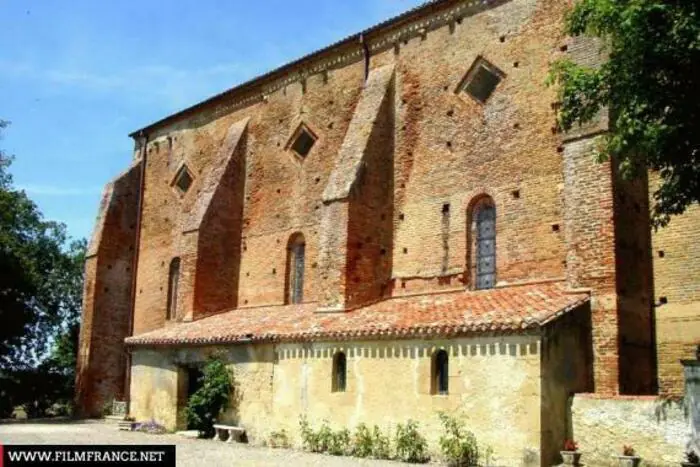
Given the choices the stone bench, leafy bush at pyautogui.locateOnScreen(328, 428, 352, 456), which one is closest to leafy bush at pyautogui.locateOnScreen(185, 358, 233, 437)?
the stone bench

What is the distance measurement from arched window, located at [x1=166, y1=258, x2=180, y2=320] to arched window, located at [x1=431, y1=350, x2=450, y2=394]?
14312 millimetres

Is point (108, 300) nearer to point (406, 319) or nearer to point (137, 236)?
point (137, 236)

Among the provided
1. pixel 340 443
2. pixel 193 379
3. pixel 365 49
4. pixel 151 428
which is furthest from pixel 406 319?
pixel 151 428

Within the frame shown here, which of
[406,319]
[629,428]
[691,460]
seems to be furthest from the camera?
[406,319]

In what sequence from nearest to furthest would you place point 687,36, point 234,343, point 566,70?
point 687,36 → point 566,70 → point 234,343

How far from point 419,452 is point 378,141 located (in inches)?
334

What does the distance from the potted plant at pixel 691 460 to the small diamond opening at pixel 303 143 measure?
47.4ft

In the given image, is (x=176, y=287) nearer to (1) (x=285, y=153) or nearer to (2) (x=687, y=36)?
(1) (x=285, y=153)

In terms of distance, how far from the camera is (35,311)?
32.1 m

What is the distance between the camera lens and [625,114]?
11.5 meters

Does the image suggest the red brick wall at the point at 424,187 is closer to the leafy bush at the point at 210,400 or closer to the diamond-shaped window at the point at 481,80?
the diamond-shaped window at the point at 481,80

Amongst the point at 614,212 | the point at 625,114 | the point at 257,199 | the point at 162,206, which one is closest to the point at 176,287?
the point at 162,206

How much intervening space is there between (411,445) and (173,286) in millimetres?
14900

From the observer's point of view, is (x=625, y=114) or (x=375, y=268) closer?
(x=625, y=114)
